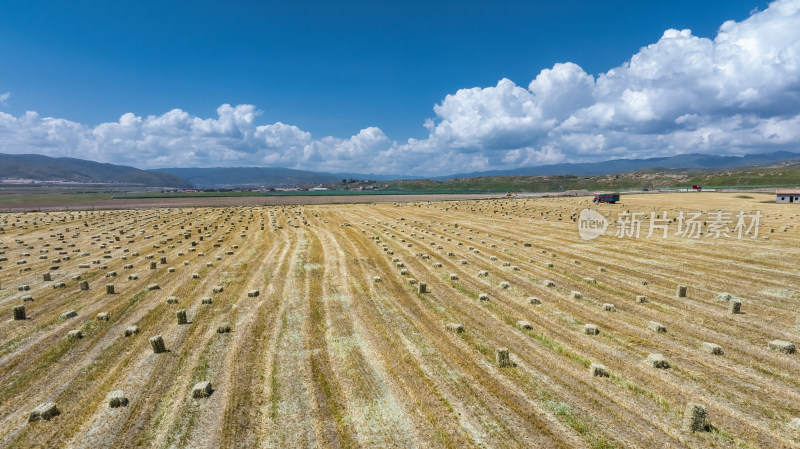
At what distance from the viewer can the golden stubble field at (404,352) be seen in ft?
30.4

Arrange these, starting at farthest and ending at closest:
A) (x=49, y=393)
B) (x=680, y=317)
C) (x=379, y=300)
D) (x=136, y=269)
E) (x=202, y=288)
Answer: (x=136, y=269) < (x=202, y=288) < (x=379, y=300) < (x=680, y=317) < (x=49, y=393)

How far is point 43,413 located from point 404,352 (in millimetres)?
9880

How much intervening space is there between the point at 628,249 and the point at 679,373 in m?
22.1

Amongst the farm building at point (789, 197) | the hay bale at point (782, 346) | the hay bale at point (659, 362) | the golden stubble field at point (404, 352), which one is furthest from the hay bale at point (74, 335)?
the farm building at point (789, 197)

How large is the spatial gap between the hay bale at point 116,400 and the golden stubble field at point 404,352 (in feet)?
0.52

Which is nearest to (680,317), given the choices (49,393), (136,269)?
(49,393)

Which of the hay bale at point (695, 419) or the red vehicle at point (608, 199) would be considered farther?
the red vehicle at point (608, 199)

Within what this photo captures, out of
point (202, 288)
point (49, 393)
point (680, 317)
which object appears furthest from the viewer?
point (202, 288)

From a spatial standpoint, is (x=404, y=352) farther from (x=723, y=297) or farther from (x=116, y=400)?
(x=723, y=297)

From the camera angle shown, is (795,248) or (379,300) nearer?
(379,300)

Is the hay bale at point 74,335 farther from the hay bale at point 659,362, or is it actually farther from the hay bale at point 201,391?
the hay bale at point 659,362

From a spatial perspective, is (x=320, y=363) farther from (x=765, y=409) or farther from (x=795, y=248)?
(x=795, y=248)

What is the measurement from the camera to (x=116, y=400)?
33.1 ft

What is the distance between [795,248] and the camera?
97.2ft
